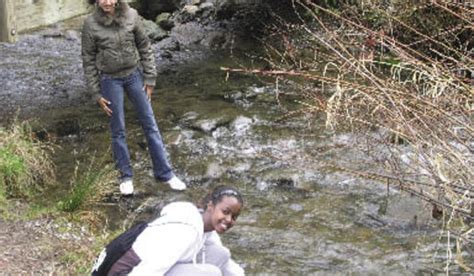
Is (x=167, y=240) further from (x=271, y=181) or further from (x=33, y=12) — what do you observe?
(x=33, y=12)

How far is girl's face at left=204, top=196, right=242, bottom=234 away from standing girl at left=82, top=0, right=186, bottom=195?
270cm

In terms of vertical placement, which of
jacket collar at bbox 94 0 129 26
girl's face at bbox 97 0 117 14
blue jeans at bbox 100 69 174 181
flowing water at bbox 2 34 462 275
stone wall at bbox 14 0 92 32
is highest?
girl's face at bbox 97 0 117 14

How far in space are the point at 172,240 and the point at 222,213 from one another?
0.34 metres

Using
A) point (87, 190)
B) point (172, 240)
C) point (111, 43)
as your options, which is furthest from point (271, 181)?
point (172, 240)

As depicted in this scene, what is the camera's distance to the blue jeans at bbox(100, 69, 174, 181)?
6152 millimetres

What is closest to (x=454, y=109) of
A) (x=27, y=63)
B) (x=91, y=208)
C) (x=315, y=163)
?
(x=315, y=163)

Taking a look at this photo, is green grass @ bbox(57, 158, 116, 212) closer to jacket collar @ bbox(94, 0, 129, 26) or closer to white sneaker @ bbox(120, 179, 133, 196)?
white sneaker @ bbox(120, 179, 133, 196)

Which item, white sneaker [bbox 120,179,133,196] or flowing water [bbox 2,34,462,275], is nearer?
flowing water [bbox 2,34,462,275]

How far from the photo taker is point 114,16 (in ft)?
19.5

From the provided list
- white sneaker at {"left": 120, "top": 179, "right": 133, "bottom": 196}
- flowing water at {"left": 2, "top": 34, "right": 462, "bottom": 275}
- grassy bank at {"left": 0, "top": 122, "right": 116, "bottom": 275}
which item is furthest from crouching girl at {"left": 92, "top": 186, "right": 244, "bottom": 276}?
white sneaker at {"left": 120, "top": 179, "right": 133, "bottom": 196}

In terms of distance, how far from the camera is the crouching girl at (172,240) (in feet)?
11.1

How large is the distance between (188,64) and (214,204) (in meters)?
7.41

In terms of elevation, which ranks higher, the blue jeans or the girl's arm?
the girl's arm

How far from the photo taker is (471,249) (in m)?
5.41
